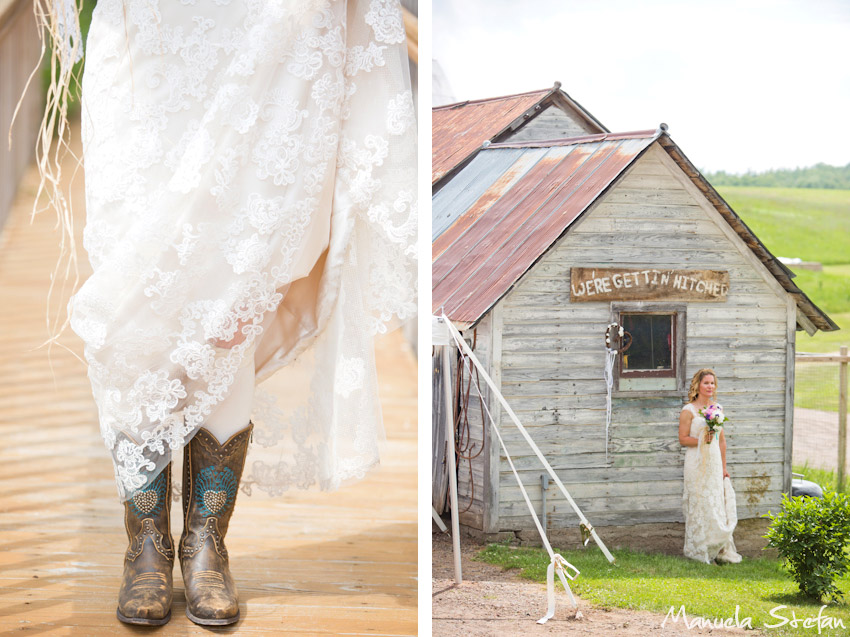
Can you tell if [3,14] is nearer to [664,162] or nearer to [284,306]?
[284,306]

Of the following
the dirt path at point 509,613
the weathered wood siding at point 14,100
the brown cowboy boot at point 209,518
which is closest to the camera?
the dirt path at point 509,613

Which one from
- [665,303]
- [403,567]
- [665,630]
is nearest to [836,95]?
[665,303]

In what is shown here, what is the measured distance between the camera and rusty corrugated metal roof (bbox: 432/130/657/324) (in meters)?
1.66

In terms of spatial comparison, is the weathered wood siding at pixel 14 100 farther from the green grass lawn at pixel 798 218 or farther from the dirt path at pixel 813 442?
the dirt path at pixel 813 442

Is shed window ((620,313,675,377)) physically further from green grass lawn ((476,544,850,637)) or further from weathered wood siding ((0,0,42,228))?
weathered wood siding ((0,0,42,228))

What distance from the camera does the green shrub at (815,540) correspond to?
5.33ft

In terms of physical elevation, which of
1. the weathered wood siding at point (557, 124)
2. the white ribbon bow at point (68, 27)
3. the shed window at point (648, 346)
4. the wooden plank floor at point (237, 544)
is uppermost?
the white ribbon bow at point (68, 27)

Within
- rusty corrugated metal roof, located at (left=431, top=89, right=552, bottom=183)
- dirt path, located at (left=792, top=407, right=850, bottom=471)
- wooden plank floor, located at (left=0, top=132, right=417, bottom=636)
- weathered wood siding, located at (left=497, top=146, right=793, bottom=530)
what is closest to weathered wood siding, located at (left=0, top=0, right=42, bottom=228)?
wooden plank floor, located at (left=0, top=132, right=417, bottom=636)

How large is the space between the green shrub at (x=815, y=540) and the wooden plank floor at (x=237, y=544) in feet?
2.59

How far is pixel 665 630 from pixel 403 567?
74cm

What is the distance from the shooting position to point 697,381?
1667 mm

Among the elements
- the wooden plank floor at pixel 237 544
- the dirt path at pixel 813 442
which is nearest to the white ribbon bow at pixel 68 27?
the wooden plank floor at pixel 237 544

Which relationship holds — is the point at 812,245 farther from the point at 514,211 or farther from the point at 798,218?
the point at 514,211

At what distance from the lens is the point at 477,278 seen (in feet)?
5.55
